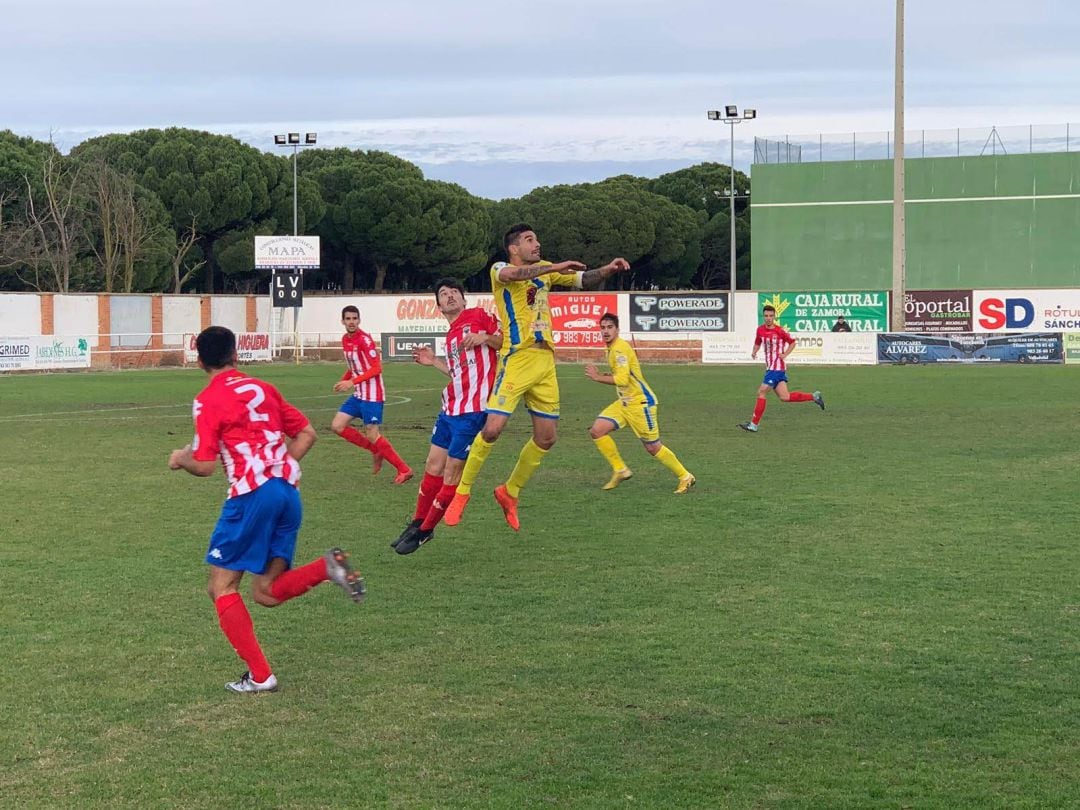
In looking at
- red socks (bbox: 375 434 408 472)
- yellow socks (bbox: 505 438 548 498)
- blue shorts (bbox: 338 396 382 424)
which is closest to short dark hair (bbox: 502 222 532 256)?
yellow socks (bbox: 505 438 548 498)

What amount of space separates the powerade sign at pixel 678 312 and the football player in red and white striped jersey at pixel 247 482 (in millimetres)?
49094

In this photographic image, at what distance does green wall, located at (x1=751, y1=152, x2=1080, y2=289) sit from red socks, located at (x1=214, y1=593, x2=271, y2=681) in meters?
64.6

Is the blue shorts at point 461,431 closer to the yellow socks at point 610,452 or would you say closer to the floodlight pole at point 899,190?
the yellow socks at point 610,452

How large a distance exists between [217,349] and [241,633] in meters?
1.25

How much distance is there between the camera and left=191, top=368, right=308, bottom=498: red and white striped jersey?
20.3ft

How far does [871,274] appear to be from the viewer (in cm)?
6888

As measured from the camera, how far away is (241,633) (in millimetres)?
6332

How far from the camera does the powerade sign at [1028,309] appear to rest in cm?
5250

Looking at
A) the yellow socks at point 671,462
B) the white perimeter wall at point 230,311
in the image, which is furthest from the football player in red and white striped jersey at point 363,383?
the white perimeter wall at point 230,311

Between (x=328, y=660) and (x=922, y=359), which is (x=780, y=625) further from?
(x=922, y=359)

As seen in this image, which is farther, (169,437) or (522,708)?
(169,437)

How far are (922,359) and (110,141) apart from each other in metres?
49.7

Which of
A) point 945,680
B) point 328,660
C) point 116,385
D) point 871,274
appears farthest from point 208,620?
point 871,274

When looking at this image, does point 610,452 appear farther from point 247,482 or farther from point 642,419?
point 247,482
